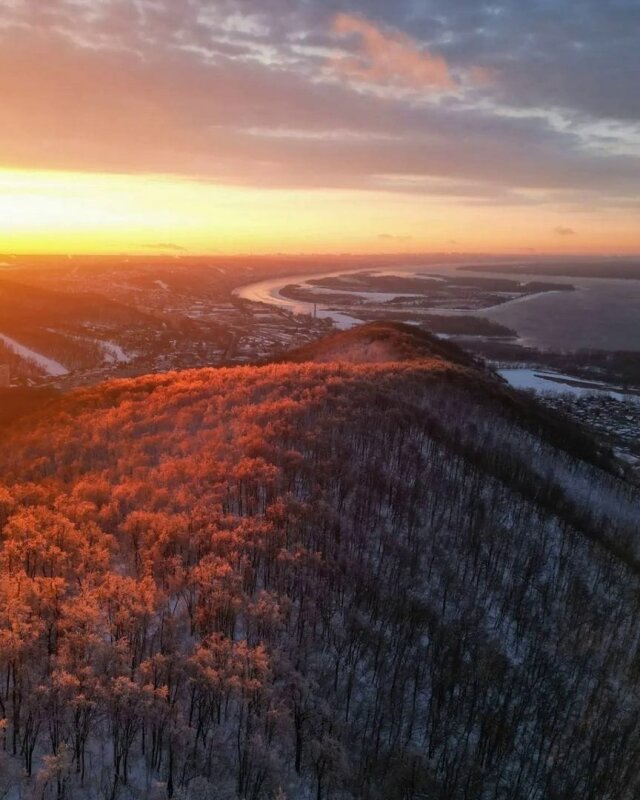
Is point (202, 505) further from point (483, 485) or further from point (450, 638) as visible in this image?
point (483, 485)

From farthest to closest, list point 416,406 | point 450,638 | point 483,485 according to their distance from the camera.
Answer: point 416,406 → point 483,485 → point 450,638

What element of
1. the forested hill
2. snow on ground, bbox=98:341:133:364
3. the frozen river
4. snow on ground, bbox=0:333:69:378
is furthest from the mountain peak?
the frozen river

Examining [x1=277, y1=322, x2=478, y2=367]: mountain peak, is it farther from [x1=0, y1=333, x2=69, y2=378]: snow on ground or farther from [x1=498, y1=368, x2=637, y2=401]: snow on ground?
[x1=0, y1=333, x2=69, y2=378]: snow on ground

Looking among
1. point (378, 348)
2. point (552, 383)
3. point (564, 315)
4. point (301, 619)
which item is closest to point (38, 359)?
point (378, 348)

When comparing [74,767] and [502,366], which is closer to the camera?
[74,767]

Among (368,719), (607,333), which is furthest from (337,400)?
(607,333)
